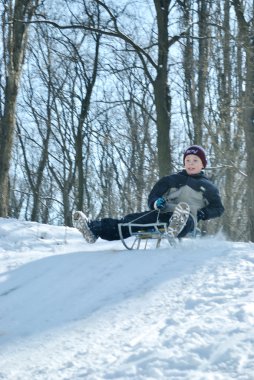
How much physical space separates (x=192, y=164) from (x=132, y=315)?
9.78 feet

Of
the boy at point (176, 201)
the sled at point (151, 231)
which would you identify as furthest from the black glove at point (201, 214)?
the sled at point (151, 231)

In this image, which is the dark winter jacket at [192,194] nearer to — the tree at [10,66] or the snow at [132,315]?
the snow at [132,315]

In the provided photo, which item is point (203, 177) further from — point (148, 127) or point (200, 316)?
point (148, 127)

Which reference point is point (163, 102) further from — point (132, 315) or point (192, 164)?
point (132, 315)

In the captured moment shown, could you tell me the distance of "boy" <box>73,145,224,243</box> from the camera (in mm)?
6242

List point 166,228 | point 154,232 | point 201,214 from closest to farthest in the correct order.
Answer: point 166,228 → point 154,232 → point 201,214

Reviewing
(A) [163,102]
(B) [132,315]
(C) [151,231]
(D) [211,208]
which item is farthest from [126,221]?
(A) [163,102]

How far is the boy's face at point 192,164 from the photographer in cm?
649

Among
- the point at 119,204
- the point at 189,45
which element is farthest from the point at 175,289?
the point at 119,204

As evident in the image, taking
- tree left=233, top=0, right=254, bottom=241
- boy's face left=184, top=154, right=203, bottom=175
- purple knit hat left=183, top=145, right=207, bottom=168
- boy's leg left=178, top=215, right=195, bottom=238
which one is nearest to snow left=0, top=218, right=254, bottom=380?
boy's leg left=178, top=215, right=195, bottom=238

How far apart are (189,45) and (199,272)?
12527 mm

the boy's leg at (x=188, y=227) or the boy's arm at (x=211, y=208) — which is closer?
Answer: the boy's leg at (x=188, y=227)

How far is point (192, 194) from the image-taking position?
20.7ft

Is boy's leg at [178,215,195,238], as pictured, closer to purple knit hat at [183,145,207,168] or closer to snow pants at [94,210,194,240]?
snow pants at [94,210,194,240]
